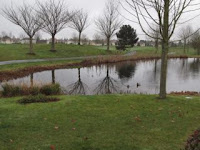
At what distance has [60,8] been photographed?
125 ft

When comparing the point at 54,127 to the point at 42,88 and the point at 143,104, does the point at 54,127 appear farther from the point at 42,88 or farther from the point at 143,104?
the point at 42,88

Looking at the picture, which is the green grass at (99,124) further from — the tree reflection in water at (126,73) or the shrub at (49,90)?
the tree reflection in water at (126,73)

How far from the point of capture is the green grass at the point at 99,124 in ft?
15.2

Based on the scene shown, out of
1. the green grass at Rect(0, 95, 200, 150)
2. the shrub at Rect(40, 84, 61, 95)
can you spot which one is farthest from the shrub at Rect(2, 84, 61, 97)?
the green grass at Rect(0, 95, 200, 150)

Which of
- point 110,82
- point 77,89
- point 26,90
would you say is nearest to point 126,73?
point 110,82

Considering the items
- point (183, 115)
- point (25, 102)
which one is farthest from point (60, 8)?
point (183, 115)

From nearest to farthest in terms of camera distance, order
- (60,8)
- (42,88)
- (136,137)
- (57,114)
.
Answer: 1. (136,137)
2. (57,114)
3. (42,88)
4. (60,8)

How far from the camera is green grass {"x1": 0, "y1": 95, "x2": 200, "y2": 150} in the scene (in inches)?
182

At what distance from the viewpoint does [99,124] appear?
19.1 ft

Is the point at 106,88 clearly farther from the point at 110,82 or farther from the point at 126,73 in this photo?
the point at 126,73

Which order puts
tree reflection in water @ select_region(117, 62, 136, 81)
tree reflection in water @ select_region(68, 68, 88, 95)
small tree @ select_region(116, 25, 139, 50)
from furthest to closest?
small tree @ select_region(116, 25, 139, 50), tree reflection in water @ select_region(117, 62, 136, 81), tree reflection in water @ select_region(68, 68, 88, 95)

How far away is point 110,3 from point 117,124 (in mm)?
44938

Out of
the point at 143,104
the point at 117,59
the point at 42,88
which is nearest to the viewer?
the point at 143,104

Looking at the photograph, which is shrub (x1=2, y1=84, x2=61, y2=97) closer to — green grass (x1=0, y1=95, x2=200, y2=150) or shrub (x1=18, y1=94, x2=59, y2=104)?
shrub (x1=18, y1=94, x2=59, y2=104)
